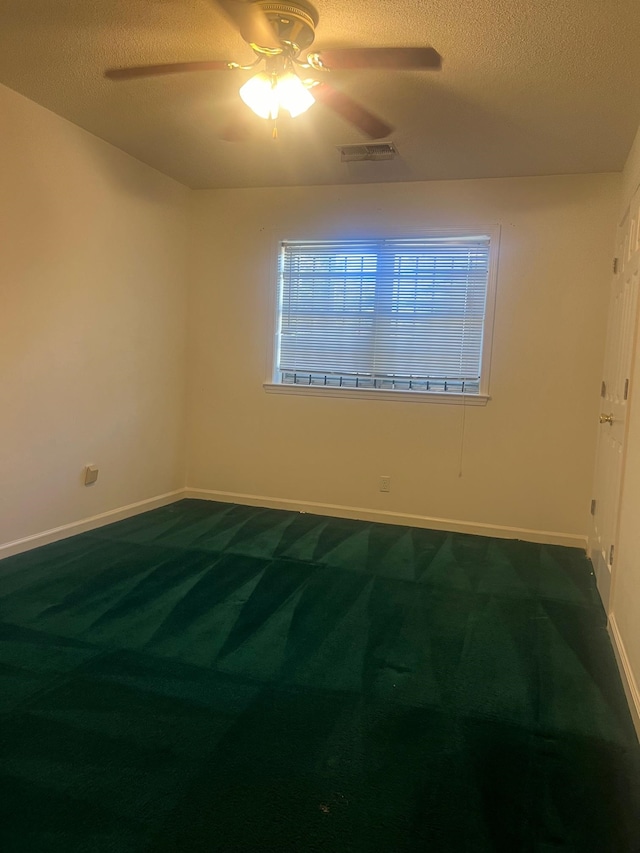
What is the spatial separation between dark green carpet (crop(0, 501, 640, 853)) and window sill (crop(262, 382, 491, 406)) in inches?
50.4

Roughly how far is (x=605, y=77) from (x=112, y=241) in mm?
2957

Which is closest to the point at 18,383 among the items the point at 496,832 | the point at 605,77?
the point at 496,832

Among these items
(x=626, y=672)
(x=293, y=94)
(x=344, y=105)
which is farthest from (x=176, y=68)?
(x=626, y=672)

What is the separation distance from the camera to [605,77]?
2.51 metres

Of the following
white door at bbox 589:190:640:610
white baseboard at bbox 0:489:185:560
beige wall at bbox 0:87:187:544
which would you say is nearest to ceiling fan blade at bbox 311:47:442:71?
white door at bbox 589:190:640:610

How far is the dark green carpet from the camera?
1437mm

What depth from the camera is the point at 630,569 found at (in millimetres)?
Result: 2219

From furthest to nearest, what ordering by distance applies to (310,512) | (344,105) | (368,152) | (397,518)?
(310,512) → (397,518) → (368,152) → (344,105)

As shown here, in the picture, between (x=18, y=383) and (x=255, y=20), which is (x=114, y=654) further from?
(x=255, y=20)

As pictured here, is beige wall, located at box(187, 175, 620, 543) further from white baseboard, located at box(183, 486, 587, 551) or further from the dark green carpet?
the dark green carpet

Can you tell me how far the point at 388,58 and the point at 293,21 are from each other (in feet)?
1.56

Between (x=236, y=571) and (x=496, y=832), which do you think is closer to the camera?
(x=496, y=832)

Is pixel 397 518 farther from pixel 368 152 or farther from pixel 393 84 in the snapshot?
pixel 393 84

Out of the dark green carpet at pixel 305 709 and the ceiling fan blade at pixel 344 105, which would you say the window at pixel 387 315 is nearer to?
the dark green carpet at pixel 305 709
